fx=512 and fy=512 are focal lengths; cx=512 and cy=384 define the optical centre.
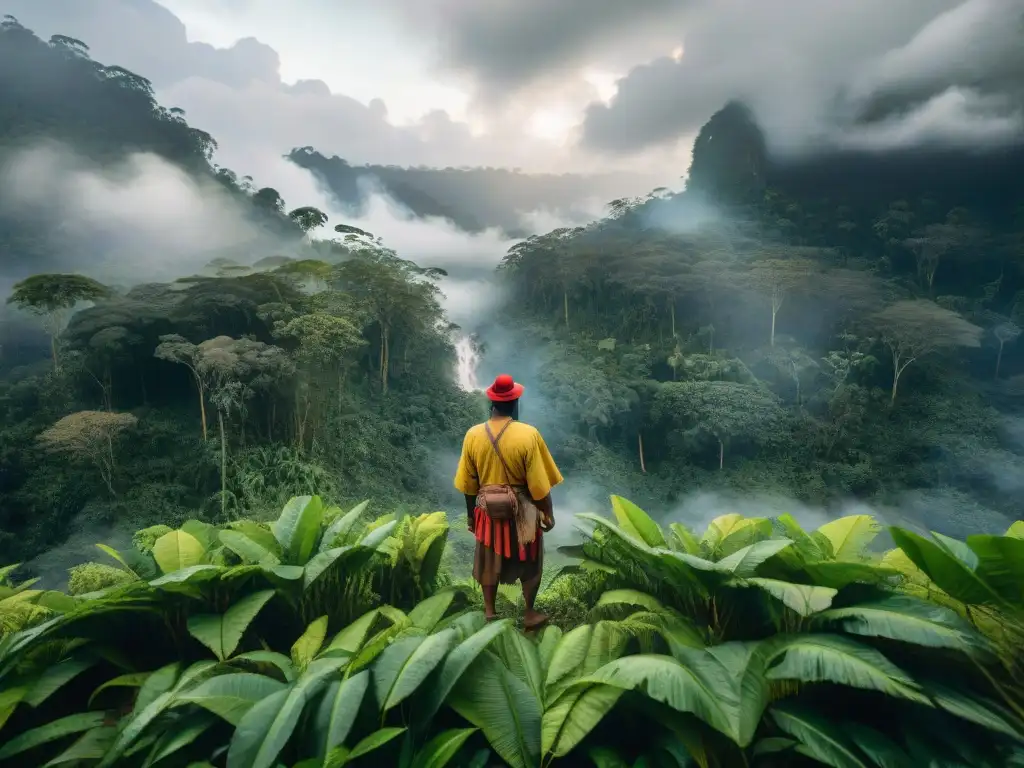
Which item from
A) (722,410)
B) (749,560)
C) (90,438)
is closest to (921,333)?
(722,410)

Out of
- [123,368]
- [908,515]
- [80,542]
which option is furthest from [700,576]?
[908,515]

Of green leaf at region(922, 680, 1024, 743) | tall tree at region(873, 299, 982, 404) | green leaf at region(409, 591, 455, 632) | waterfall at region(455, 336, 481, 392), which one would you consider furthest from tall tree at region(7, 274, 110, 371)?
tall tree at region(873, 299, 982, 404)

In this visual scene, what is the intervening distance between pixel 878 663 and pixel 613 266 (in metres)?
10.3

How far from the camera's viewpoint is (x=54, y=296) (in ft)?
24.4

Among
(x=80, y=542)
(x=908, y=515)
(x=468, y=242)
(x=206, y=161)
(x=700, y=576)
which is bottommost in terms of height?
(x=908, y=515)

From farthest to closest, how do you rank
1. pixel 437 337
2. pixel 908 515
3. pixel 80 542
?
1. pixel 437 337
2. pixel 908 515
3. pixel 80 542

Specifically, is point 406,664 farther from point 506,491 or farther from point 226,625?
point 226,625

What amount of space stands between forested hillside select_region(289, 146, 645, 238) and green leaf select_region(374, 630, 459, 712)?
1079 centimetres

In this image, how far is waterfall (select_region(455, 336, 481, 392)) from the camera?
11.0 meters

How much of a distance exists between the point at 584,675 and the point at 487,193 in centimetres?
1163

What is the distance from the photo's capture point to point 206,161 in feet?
32.2

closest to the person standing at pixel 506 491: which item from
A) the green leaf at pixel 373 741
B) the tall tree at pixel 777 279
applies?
the green leaf at pixel 373 741

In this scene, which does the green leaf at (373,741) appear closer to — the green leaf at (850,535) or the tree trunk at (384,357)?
the green leaf at (850,535)

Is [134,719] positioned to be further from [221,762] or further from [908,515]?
[908,515]
